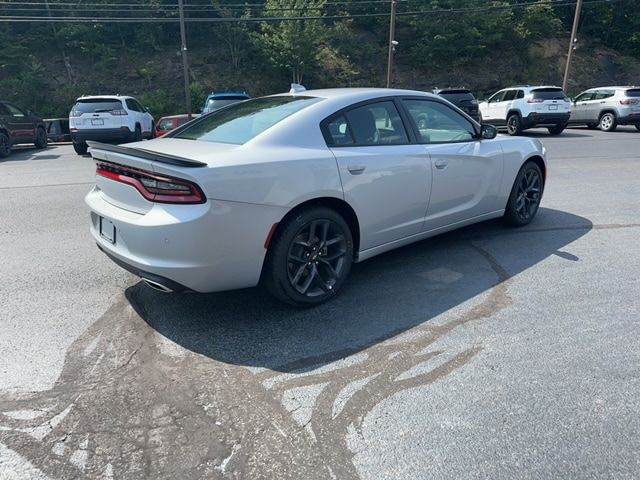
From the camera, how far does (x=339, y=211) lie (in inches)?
149

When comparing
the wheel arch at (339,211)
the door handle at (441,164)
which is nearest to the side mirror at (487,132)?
the door handle at (441,164)

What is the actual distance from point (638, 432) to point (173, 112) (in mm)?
30068

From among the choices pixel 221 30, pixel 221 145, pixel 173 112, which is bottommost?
pixel 173 112

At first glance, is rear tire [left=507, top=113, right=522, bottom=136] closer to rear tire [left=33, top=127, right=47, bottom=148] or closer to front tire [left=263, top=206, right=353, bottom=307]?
front tire [left=263, top=206, right=353, bottom=307]

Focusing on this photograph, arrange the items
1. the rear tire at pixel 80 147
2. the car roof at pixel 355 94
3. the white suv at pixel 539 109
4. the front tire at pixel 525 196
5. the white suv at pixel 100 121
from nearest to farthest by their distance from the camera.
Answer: the car roof at pixel 355 94, the front tire at pixel 525 196, the white suv at pixel 100 121, the rear tire at pixel 80 147, the white suv at pixel 539 109

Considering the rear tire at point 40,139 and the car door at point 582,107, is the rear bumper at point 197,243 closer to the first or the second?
the rear tire at point 40,139

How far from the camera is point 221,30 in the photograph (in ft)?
112

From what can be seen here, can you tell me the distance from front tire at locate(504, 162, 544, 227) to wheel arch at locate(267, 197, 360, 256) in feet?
7.74

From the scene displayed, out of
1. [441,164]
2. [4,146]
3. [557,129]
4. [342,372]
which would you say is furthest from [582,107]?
[342,372]

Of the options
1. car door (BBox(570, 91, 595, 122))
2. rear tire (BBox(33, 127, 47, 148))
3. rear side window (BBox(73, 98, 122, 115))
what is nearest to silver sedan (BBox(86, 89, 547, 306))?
rear side window (BBox(73, 98, 122, 115))

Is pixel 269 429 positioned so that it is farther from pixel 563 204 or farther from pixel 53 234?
pixel 563 204

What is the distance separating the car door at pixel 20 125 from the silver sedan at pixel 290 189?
12.7 metres

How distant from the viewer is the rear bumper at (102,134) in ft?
44.5

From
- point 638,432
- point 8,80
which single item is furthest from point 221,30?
point 638,432
